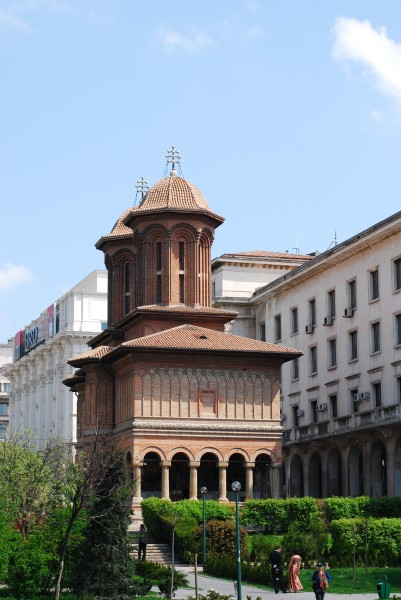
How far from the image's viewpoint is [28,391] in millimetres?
113562

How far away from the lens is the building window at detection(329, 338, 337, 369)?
67.4 meters

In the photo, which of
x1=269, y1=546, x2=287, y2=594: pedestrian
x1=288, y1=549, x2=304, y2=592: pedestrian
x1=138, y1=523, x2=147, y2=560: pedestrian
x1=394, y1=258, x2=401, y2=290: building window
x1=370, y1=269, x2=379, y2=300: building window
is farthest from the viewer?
x1=370, y1=269, x2=379, y2=300: building window

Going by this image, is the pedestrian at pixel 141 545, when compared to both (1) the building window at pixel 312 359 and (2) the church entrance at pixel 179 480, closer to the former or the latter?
(2) the church entrance at pixel 179 480

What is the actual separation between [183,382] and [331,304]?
1379 cm

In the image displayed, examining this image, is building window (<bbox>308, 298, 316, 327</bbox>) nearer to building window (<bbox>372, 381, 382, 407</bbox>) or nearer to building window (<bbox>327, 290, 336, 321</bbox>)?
building window (<bbox>327, 290, 336, 321</bbox>)

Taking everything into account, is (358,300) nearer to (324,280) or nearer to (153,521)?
(324,280)

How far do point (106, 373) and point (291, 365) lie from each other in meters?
14.2

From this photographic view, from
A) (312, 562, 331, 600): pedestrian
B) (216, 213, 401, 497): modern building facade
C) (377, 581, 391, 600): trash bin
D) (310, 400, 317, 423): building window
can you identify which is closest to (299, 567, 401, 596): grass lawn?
(377, 581, 391, 600): trash bin

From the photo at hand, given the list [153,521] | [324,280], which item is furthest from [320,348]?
[153,521]

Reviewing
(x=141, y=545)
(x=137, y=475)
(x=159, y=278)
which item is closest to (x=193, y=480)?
(x=137, y=475)

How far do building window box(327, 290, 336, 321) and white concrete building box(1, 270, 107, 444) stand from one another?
32057 mm

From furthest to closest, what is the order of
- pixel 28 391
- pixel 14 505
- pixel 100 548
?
pixel 28 391 → pixel 14 505 → pixel 100 548

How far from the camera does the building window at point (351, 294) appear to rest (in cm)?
6544

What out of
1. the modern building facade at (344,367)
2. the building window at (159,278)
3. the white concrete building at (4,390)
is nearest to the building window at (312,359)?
the modern building facade at (344,367)
